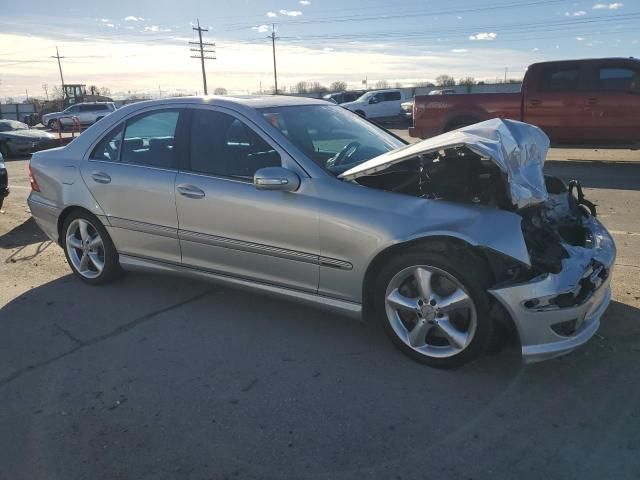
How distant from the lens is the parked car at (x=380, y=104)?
98.2 ft

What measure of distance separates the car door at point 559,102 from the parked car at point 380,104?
1858cm

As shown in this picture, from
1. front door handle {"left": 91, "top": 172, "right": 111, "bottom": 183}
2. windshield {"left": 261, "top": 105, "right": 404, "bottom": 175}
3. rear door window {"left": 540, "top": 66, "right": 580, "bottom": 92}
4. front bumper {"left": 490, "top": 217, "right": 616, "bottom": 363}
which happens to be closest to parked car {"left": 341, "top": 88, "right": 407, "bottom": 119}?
rear door window {"left": 540, "top": 66, "right": 580, "bottom": 92}

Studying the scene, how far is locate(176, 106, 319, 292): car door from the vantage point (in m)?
3.57

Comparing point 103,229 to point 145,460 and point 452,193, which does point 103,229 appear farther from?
point 452,193

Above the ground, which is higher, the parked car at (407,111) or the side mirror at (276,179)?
the side mirror at (276,179)

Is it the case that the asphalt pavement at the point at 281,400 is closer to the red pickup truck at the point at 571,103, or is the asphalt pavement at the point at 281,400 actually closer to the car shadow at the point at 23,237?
the car shadow at the point at 23,237

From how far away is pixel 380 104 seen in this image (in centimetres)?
3019

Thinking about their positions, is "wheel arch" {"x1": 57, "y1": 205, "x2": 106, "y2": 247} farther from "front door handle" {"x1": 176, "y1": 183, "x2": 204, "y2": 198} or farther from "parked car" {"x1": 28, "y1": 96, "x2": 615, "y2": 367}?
"front door handle" {"x1": 176, "y1": 183, "x2": 204, "y2": 198}

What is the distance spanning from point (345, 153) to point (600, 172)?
833 centimetres

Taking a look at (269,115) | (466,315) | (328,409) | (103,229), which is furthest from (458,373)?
(103,229)

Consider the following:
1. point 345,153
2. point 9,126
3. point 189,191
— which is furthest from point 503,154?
point 9,126

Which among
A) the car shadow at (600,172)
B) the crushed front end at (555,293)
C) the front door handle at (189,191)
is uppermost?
the front door handle at (189,191)

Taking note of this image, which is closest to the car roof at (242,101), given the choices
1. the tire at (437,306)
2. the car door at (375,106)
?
the tire at (437,306)

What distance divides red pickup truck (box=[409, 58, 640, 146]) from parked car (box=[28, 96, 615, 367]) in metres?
7.56
